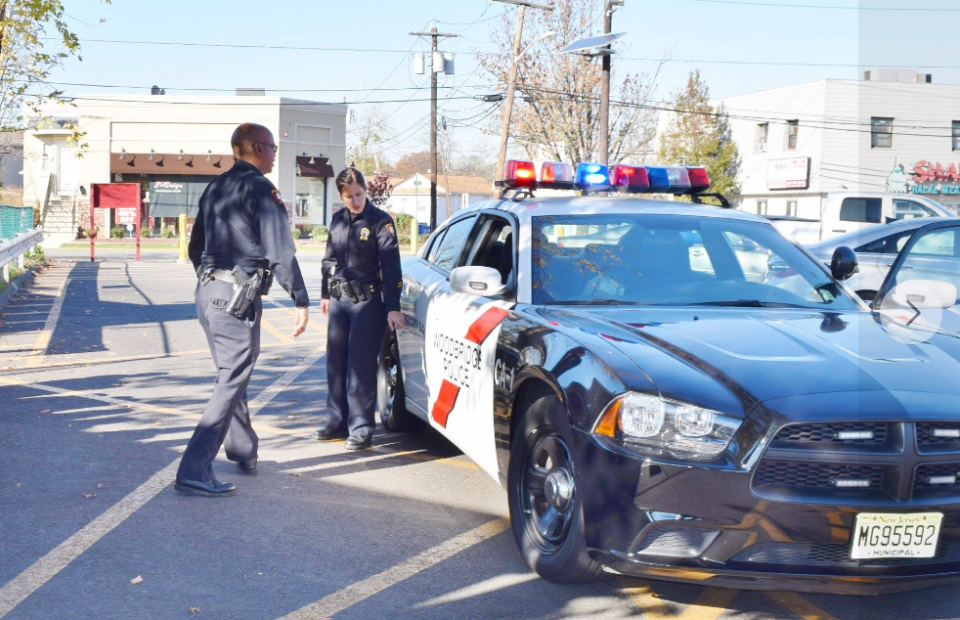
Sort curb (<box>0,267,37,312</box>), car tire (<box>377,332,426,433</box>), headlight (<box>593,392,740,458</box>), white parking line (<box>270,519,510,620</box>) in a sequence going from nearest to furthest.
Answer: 1. headlight (<box>593,392,740,458</box>)
2. white parking line (<box>270,519,510,620</box>)
3. car tire (<box>377,332,426,433</box>)
4. curb (<box>0,267,37,312</box>)

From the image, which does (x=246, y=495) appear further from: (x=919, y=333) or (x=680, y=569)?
(x=919, y=333)

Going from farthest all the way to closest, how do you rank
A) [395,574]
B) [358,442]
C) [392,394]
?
[392,394] < [358,442] < [395,574]

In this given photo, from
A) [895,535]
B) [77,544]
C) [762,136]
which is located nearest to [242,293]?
[77,544]

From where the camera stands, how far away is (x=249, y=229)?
18.9 feet


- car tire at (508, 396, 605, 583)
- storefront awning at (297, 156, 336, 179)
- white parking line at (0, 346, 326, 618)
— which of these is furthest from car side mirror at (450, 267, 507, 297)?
storefront awning at (297, 156, 336, 179)

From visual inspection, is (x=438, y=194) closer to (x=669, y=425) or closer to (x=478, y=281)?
(x=478, y=281)

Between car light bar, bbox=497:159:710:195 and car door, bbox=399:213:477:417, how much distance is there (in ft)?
1.48

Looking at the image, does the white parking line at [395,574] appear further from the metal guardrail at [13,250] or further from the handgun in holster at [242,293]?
the metal guardrail at [13,250]

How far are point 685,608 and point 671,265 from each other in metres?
1.83

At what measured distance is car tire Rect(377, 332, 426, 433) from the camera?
7176mm

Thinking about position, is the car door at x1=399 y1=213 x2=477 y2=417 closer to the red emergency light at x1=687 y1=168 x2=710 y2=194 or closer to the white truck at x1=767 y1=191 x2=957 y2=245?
the red emergency light at x1=687 y1=168 x2=710 y2=194

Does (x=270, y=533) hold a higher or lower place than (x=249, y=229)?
lower

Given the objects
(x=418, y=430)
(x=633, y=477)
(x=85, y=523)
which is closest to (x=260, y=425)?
(x=418, y=430)

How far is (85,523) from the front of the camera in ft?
16.8
